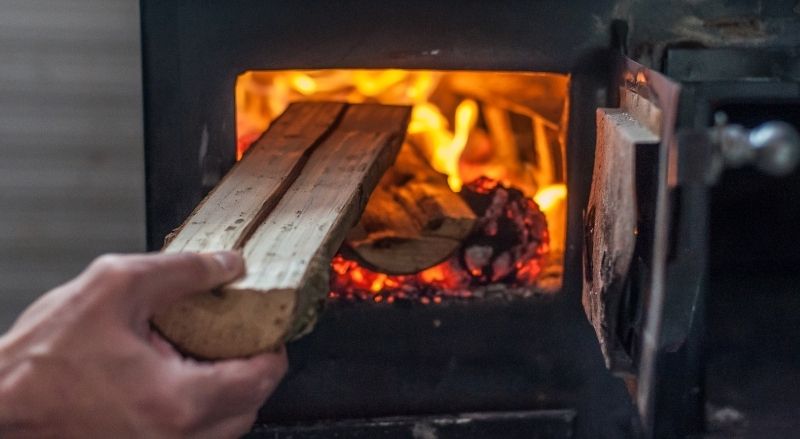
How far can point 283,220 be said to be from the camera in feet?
3.11

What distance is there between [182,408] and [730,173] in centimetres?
119

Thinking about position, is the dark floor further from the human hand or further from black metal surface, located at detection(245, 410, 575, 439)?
the human hand

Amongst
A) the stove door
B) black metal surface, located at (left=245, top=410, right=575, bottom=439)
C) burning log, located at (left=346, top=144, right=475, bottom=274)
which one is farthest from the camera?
black metal surface, located at (left=245, top=410, right=575, bottom=439)

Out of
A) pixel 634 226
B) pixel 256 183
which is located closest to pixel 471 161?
pixel 256 183

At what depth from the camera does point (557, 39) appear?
4.12 feet

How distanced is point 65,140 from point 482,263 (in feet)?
2.34

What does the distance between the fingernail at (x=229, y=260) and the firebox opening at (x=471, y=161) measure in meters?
0.46

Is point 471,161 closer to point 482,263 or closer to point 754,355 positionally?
point 482,263

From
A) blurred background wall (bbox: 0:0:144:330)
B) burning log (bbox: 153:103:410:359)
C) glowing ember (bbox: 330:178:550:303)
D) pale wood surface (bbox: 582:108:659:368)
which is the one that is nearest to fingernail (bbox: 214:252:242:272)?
burning log (bbox: 153:103:410:359)

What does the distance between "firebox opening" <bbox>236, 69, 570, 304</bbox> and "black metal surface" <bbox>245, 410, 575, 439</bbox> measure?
19 centimetres

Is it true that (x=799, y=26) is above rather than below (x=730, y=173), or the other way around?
above

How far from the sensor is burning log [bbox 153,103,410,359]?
30.7 inches

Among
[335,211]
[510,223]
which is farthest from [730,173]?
[335,211]

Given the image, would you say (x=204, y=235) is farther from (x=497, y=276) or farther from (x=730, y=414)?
(x=730, y=414)
